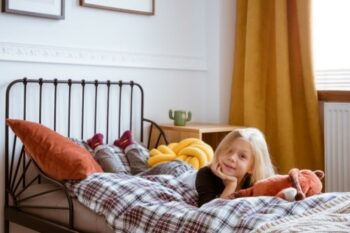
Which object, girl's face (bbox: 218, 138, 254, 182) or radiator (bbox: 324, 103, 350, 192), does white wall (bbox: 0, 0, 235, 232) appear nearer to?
radiator (bbox: 324, 103, 350, 192)

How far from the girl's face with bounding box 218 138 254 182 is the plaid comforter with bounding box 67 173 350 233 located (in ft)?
0.56

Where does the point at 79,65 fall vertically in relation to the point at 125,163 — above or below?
above

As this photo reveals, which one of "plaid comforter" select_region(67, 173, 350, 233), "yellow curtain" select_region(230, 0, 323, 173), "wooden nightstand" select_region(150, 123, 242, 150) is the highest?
"yellow curtain" select_region(230, 0, 323, 173)

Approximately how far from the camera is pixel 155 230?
1.68 m

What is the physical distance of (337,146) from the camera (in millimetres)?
2822

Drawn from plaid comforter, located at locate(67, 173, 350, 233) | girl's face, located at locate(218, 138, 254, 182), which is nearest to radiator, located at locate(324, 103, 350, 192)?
girl's face, located at locate(218, 138, 254, 182)

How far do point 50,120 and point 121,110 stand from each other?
1.42 feet

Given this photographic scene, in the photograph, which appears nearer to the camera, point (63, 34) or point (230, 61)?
point (63, 34)

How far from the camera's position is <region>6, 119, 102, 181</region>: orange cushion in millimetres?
2072

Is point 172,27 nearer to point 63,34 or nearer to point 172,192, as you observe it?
point 63,34

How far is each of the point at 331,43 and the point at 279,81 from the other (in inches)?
14.2

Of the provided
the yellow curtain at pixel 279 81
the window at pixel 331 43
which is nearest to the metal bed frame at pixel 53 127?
the yellow curtain at pixel 279 81

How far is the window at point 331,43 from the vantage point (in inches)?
114

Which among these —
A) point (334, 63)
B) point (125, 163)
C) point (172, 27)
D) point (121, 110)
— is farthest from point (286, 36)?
point (125, 163)
